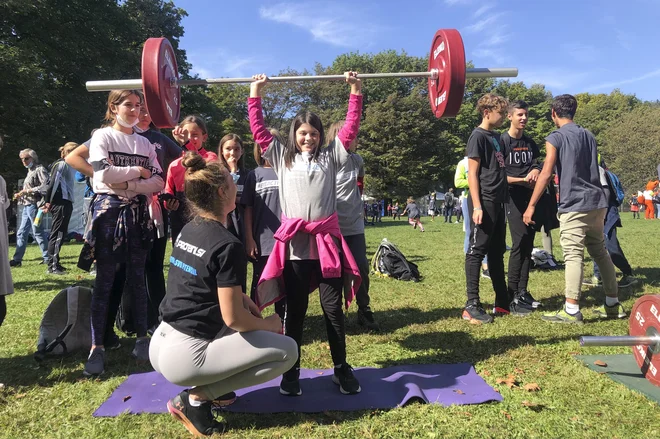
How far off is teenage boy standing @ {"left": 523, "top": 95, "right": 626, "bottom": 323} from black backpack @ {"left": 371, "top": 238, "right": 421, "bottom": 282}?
8.68ft

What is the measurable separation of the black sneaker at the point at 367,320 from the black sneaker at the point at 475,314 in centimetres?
95

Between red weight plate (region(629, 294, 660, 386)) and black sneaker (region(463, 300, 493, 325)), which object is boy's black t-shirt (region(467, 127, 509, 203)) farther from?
red weight plate (region(629, 294, 660, 386))

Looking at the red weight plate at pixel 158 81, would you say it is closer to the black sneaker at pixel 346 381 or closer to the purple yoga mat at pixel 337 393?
the purple yoga mat at pixel 337 393

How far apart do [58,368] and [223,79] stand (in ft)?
8.62

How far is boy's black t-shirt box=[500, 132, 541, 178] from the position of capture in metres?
5.26

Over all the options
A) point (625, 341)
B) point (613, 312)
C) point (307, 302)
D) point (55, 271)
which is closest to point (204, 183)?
point (307, 302)

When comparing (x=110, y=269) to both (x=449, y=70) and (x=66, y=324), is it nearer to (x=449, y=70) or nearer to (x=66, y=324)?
(x=66, y=324)

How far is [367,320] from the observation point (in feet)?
15.0

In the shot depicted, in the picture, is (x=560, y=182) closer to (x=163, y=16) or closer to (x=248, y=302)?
(x=248, y=302)

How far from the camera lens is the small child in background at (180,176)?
151 inches

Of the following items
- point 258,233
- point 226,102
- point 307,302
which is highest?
point 226,102

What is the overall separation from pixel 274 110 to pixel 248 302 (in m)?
37.8

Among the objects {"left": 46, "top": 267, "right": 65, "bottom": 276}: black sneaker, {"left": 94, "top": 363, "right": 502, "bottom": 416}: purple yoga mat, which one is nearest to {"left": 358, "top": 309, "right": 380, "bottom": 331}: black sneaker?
{"left": 94, "top": 363, "right": 502, "bottom": 416}: purple yoga mat

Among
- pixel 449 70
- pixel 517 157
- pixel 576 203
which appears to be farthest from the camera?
pixel 517 157
